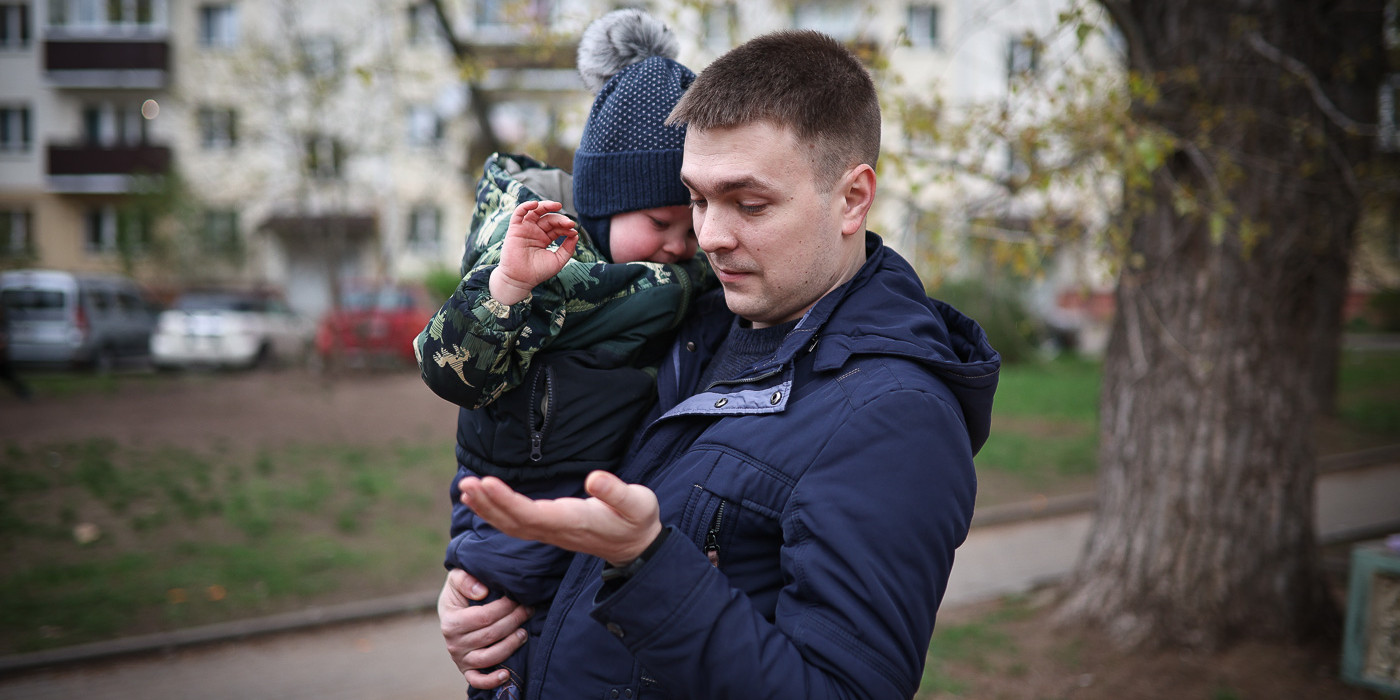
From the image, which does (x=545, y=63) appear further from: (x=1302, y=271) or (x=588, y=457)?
(x=588, y=457)

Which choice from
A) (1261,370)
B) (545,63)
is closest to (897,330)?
(1261,370)

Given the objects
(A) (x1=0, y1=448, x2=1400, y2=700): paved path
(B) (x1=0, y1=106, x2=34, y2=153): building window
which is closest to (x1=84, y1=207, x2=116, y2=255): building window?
(B) (x1=0, y1=106, x2=34, y2=153): building window

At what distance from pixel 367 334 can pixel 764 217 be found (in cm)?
1547

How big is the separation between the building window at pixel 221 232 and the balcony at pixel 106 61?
6123 mm

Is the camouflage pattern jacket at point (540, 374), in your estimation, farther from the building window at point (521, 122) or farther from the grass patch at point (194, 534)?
the building window at point (521, 122)

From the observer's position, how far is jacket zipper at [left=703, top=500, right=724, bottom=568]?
158 cm

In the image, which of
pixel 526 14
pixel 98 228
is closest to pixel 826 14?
pixel 526 14

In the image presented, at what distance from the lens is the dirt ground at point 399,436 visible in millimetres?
4781

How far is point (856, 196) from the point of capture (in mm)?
1753

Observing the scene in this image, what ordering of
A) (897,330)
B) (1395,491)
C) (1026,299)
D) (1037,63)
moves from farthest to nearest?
1. (1026,299)
2. (1395,491)
3. (1037,63)
4. (897,330)

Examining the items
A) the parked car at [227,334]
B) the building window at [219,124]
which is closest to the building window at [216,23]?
the building window at [219,124]

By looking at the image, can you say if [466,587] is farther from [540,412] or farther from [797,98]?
[797,98]

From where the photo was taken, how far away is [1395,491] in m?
9.63

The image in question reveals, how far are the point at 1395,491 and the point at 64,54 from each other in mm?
35606
